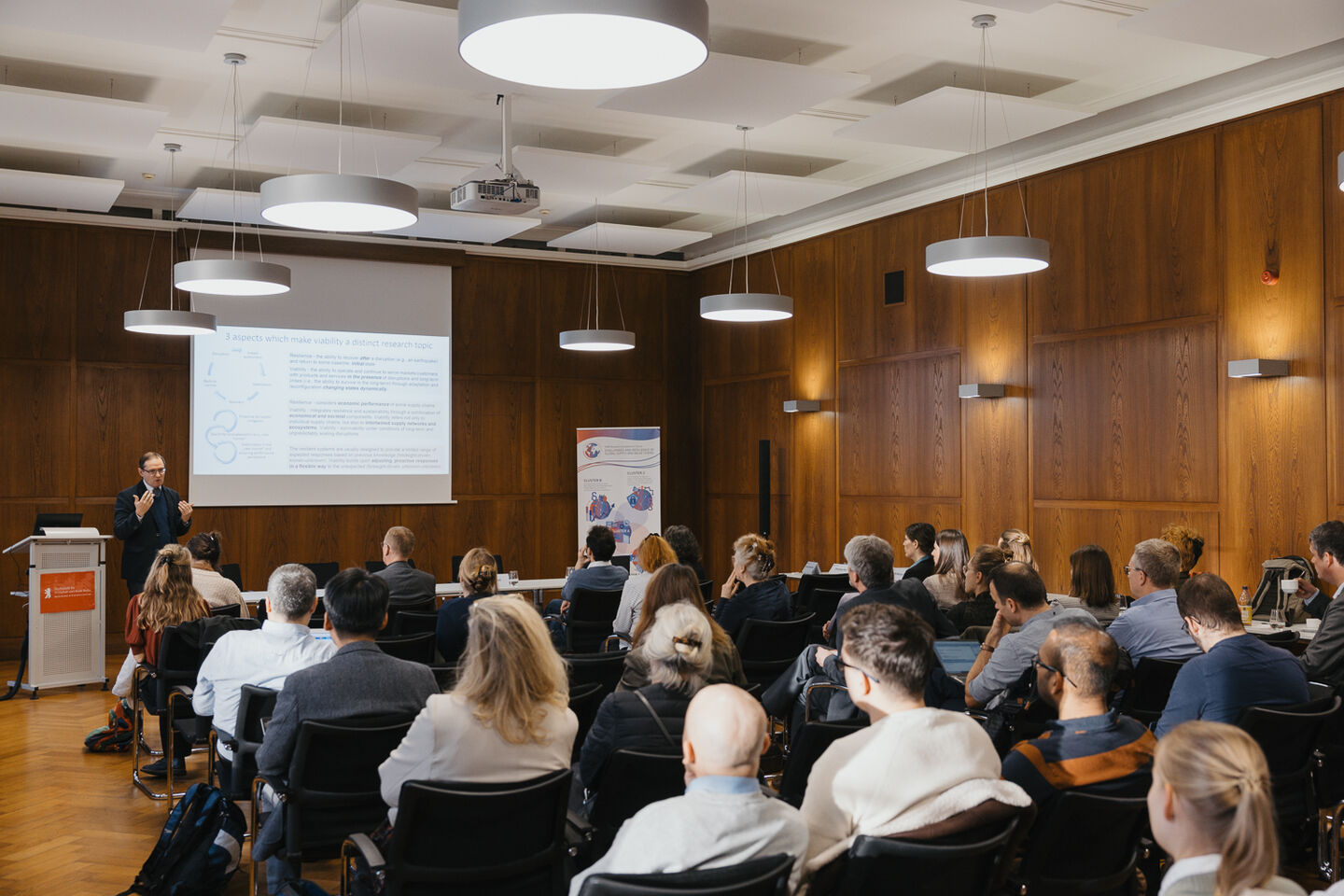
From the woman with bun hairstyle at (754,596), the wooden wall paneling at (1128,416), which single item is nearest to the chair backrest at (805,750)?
the woman with bun hairstyle at (754,596)

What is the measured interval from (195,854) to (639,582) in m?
2.78

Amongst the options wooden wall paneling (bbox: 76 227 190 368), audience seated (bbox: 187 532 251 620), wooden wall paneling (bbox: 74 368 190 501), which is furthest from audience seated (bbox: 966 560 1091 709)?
wooden wall paneling (bbox: 76 227 190 368)

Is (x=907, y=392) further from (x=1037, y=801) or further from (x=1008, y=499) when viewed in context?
(x=1037, y=801)

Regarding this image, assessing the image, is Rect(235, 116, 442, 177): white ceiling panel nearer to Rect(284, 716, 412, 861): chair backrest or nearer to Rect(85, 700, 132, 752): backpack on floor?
Rect(85, 700, 132, 752): backpack on floor

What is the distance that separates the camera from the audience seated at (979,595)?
5.85 meters

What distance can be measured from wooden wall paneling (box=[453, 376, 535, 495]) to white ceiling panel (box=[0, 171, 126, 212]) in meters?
4.02

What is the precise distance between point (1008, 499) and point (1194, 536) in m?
2.01

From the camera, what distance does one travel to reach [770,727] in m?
5.82

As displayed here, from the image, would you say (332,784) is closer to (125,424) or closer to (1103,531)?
(1103,531)

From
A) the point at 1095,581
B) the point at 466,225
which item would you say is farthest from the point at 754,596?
the point at 466,225

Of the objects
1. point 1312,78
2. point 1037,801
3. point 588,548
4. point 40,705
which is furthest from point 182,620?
point 1312,78

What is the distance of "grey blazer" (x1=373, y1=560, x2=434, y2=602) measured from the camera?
677 centimetres

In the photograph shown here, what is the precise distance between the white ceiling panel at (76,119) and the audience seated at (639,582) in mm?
4316

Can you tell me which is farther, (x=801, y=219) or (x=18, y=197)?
(x=801, y=219)
